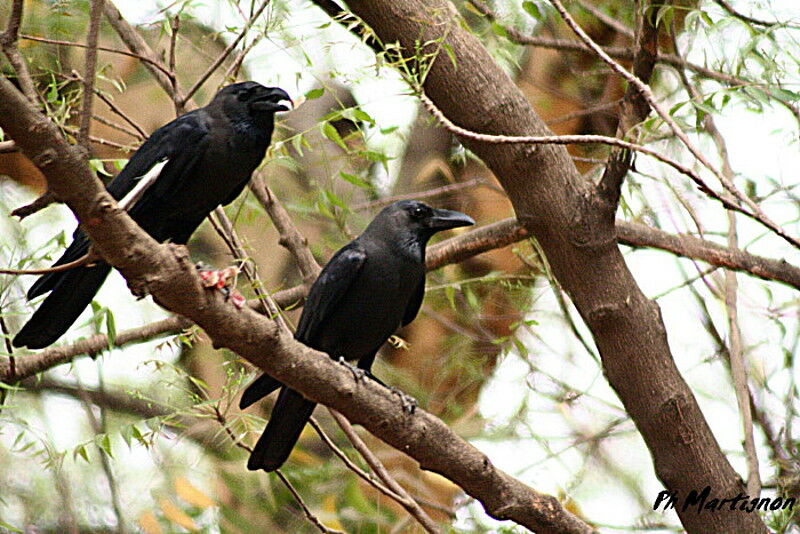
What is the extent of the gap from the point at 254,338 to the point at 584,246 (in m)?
1.12

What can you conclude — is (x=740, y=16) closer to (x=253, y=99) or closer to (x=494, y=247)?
(x=494, y=247)

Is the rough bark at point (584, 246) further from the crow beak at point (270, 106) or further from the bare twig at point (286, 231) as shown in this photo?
the bare twig at point (286, 231)

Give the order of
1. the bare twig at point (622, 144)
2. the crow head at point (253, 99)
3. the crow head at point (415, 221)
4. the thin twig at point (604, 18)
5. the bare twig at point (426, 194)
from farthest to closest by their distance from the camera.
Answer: the bare twig at point (426, 194)
the thin twig at point (604, 18)
the crow head at point (415, 221)
the crow head at point (253, 99)
the bare twig at point (622, 144)

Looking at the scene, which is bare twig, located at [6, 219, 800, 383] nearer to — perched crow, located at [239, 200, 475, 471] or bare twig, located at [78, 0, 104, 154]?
perched crow, located at [239, 200, 475, 471]

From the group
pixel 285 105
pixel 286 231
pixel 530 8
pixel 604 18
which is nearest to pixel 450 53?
pixel 530 8

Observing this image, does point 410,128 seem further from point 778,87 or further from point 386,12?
point 778,87

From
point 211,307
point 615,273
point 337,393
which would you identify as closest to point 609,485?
point 615,273

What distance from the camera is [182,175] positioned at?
3.13 meters

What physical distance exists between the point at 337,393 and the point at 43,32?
7.52 feet

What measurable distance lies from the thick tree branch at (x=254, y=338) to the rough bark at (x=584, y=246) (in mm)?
425

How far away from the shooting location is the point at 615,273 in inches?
119

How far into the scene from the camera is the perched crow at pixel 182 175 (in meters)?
2.88

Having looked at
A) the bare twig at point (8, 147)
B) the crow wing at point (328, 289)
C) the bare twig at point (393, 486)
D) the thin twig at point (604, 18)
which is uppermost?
the thin twig at point (604, 18)

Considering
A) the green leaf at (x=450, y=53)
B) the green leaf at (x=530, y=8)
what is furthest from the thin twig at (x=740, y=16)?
the green leaf at (x=450, y=53)
